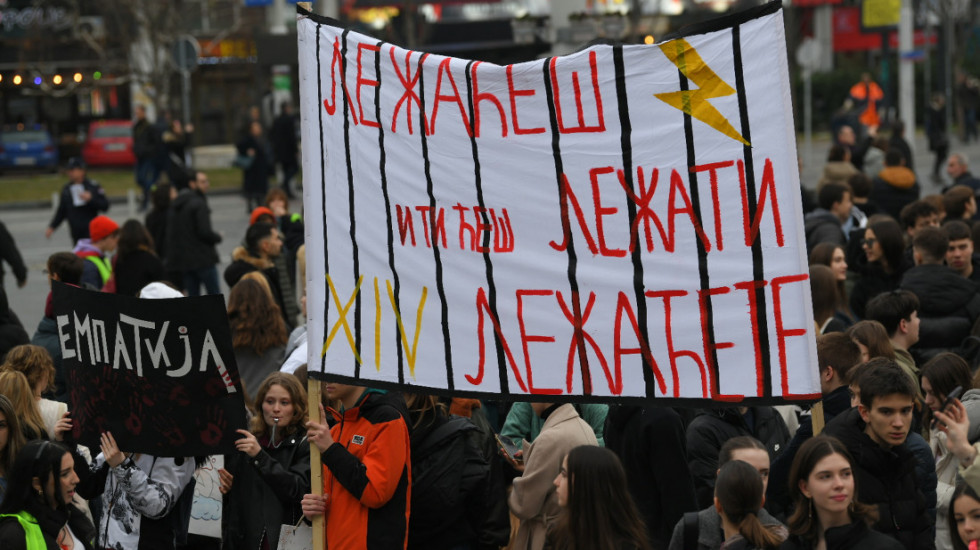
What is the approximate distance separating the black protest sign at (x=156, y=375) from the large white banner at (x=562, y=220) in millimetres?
415

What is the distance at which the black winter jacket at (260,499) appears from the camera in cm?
554

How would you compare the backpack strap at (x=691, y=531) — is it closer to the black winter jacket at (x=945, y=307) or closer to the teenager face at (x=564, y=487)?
the teenager face at (x=564, y=487)

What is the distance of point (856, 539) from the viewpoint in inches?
165

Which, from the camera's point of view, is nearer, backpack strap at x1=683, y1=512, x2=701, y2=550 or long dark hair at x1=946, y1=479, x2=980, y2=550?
long dark hair at x1=946, y1=479, x2=980, y2=550

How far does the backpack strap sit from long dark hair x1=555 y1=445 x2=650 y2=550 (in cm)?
32

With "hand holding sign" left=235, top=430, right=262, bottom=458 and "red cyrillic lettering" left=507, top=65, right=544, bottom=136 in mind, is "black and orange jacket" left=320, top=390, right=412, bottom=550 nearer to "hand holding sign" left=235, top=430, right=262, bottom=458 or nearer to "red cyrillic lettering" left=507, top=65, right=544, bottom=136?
"hand holding sign" left=235, top=430, right=262, bottom=458

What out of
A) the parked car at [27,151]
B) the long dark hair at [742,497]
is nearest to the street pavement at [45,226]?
the parked car at [27,151]

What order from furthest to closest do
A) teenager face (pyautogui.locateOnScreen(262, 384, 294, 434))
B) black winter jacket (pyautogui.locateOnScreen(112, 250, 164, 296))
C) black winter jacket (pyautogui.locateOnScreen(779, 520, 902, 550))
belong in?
black winter jacket (pyautogui.locateOnScreen(112, 250, 164, 296)) < teenager face (pyautogui.locateOnScreen(262, 384, 294, 434)) < black winter jacket (pyautogui.locateOnScreen(779, 520, 902, 550))

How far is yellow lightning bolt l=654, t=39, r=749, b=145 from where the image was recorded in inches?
181

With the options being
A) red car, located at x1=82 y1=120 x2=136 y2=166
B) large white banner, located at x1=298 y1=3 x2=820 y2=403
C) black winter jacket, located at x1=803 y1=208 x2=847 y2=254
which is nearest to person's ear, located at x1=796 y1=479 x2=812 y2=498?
large white banner, located at x1=298 y1=3 x2=820 y2=403

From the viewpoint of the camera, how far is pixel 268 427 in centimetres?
572

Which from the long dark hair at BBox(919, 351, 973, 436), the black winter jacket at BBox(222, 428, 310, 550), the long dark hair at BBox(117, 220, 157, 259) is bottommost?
the black winter jacket at BBox(222, 428, 310, 550)

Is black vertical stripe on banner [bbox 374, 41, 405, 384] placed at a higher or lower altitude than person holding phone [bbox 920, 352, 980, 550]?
higher

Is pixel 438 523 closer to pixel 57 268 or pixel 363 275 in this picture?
pixel 363 275
